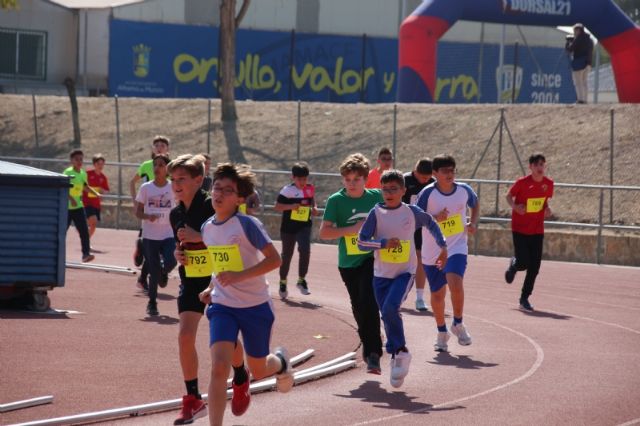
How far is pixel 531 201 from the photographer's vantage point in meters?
17.6

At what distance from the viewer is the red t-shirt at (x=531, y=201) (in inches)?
691

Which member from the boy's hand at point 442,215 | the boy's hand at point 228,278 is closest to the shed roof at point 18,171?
the boy's hand at point 442,215

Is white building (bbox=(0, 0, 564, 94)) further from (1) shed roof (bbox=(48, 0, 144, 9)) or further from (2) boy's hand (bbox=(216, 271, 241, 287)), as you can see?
(2) boy's hand (bbox=(216, 271, 241, 287))

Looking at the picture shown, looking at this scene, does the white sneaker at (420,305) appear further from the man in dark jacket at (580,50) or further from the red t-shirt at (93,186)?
the man in dark jacket at (580,50)

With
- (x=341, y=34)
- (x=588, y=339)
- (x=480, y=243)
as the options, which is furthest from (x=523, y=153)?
(x=341, y=34)

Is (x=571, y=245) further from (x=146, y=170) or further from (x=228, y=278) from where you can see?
(x=228, y=278)

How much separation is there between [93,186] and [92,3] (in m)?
28.0

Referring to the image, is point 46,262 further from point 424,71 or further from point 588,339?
point 424,71

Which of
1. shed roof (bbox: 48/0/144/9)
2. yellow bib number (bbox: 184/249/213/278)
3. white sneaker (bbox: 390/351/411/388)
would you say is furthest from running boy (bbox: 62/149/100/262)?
shed roof (bbox: 48/0/144/9)

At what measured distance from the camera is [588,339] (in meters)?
14.5

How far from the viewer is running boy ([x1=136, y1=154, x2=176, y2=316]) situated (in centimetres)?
1522

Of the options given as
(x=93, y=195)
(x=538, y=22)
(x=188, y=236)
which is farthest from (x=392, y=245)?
(x=538, y=22)

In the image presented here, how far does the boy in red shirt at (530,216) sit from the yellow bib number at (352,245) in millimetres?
6221

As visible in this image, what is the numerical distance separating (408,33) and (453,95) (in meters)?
16.5
